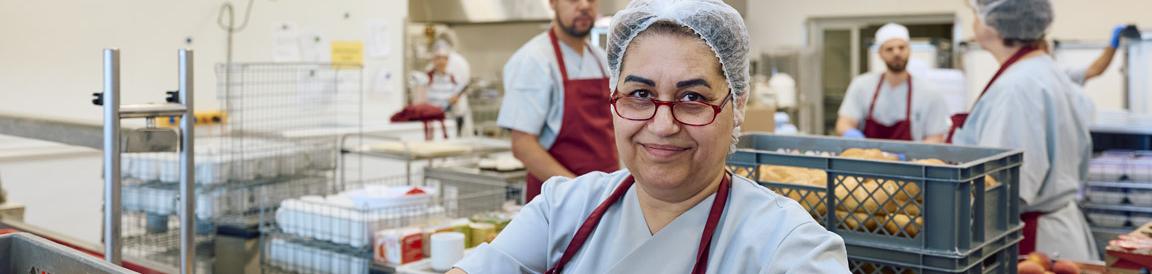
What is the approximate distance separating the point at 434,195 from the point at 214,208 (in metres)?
0.83

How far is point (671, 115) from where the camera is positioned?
1.34 metres

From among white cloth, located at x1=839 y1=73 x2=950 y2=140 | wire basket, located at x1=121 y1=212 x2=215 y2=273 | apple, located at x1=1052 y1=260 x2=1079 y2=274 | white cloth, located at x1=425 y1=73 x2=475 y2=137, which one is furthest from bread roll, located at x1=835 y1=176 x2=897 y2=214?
white cloth, located at x1=425 y1=73 x2=475 y2=137

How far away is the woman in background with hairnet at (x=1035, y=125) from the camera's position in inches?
109

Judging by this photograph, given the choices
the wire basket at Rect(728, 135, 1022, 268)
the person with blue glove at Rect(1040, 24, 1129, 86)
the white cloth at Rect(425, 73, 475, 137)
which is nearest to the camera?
the wire basket at Rect(728, 135, 1022, 268)

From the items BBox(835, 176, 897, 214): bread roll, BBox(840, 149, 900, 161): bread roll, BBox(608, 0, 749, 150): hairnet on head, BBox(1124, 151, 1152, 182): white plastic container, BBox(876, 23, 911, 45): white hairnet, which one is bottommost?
BBox(1124, 151, 1152, 182): white plastic container

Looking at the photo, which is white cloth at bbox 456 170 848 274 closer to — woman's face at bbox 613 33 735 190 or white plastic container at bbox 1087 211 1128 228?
woman's face at bbox 613 33 735 190

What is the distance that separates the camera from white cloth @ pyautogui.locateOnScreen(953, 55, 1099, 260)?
2.76m

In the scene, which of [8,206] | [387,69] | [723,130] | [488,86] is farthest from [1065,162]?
[488,86]

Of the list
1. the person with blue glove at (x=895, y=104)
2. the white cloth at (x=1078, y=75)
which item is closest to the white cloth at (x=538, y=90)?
the person with blue glove at (x=895, y=104)

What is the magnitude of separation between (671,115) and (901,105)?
11.8ft

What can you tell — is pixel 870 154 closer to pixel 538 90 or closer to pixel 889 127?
pixel 538 90

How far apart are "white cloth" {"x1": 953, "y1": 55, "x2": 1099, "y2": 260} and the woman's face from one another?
1.68 meters

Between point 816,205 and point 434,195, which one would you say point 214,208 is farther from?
point 816,205

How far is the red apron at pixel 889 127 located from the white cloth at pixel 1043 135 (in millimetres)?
1721
